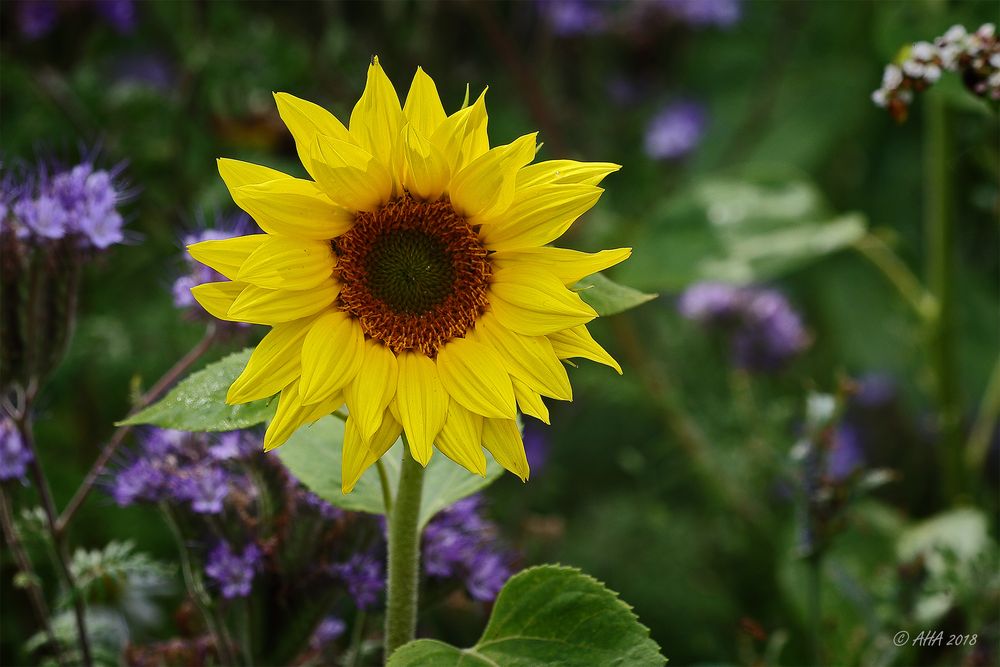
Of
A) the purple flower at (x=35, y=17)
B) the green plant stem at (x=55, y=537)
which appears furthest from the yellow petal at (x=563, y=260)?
the purple flower at (x=35, y=17)

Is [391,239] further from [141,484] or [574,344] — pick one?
[141,484]

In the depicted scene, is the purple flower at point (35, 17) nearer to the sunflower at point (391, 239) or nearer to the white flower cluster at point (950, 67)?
the sunflower at point (391, 239)

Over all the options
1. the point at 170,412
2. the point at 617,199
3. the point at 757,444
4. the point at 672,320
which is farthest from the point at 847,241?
the point at 170,412

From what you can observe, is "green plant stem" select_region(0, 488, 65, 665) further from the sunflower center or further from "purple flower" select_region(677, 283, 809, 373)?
"purple flower" select_region(677, 283, 809, 373)

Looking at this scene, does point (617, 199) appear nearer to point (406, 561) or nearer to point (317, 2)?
point (317, 2)

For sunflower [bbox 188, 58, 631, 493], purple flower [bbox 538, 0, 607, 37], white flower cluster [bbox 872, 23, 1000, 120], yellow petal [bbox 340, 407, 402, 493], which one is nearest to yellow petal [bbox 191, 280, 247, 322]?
sunflower [bbox 188, 58, 631, 493]
